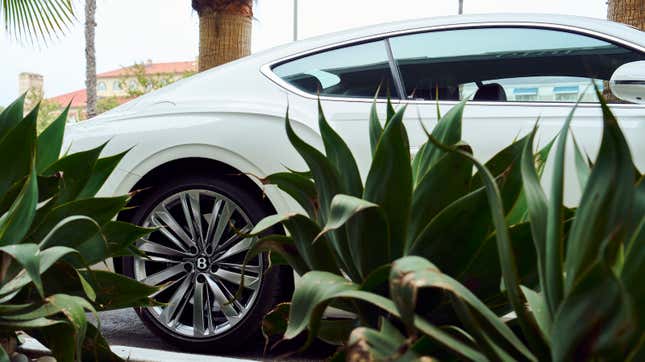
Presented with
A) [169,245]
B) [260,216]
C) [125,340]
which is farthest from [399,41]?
[125,340]

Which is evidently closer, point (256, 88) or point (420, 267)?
point (420, 267)

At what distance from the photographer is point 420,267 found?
104 centimetres

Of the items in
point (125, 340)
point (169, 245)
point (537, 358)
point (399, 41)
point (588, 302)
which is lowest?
point (125, 340)

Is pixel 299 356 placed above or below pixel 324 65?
below

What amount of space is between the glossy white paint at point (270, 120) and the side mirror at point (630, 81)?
15cm

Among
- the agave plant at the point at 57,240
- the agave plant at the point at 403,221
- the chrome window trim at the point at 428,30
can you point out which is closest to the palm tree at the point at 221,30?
the chrome window trim at the point at 428,30

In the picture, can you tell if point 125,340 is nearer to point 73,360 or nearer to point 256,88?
point 256,88

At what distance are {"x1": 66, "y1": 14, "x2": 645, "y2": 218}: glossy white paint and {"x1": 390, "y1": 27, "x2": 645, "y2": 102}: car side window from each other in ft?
0.21

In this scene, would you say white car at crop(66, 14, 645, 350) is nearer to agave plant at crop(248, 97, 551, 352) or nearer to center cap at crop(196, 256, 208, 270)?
center cap at crop(196, 256, 208, 270)

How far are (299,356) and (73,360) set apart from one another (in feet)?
7.39

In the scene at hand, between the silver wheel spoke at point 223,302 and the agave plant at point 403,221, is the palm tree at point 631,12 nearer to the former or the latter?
the silver wheel spoke at point 223,302

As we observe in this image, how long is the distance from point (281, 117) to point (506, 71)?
127cm

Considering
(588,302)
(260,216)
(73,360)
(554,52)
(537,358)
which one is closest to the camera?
(588,302)

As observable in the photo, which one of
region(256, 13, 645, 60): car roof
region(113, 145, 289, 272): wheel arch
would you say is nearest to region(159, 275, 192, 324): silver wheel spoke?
region(113, 145, 289, 272): wheel arch
